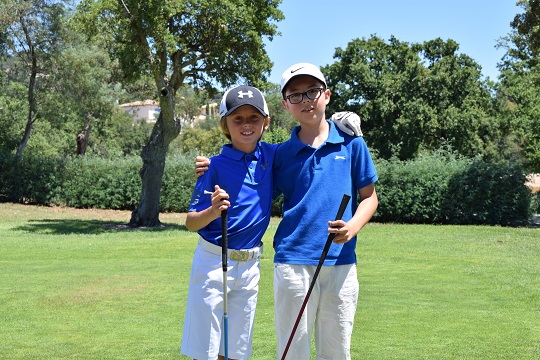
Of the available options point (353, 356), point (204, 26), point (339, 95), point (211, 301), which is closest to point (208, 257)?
point (211, 301)

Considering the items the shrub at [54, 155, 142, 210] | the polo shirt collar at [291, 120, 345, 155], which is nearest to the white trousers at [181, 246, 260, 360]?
the polo shirt collar at [291, 120, 345, 155]

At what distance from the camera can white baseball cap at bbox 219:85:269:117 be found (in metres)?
3.73

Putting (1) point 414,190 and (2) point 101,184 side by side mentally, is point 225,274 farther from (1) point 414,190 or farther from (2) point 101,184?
(2) point 101,184

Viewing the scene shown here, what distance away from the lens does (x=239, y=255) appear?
12.0ft

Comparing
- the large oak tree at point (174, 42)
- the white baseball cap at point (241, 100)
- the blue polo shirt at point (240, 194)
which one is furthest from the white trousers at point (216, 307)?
the large oak tree at point (174, 42)

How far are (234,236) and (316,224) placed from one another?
43 centimetres

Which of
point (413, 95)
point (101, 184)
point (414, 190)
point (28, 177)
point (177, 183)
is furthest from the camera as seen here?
point (413, 95)

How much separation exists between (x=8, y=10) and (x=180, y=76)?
10181 millimetres

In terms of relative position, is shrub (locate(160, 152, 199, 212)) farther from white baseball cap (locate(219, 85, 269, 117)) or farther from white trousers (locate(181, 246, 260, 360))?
white trousers (locate(181, 246, 260, 360))

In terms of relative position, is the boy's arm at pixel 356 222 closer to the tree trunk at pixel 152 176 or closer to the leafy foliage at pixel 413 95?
the tree trunk at pixel 152 176

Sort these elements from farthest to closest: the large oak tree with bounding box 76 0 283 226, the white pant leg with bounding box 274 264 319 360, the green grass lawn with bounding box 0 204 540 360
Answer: the large oak tree with bounding box 76 0 283 226 < the green grass lawn with bounding box 0 204 540 360 < the white pant leg with bounding box 274 264 319 360

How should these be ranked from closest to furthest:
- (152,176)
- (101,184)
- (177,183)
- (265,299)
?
(265,299), (152,176), (177,183), (101,184)

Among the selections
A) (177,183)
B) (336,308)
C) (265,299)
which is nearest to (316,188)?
(336,308)

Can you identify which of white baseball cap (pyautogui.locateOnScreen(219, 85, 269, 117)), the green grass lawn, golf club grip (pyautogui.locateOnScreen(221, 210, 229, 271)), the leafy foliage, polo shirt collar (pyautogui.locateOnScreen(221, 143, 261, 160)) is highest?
the leafy foliage
